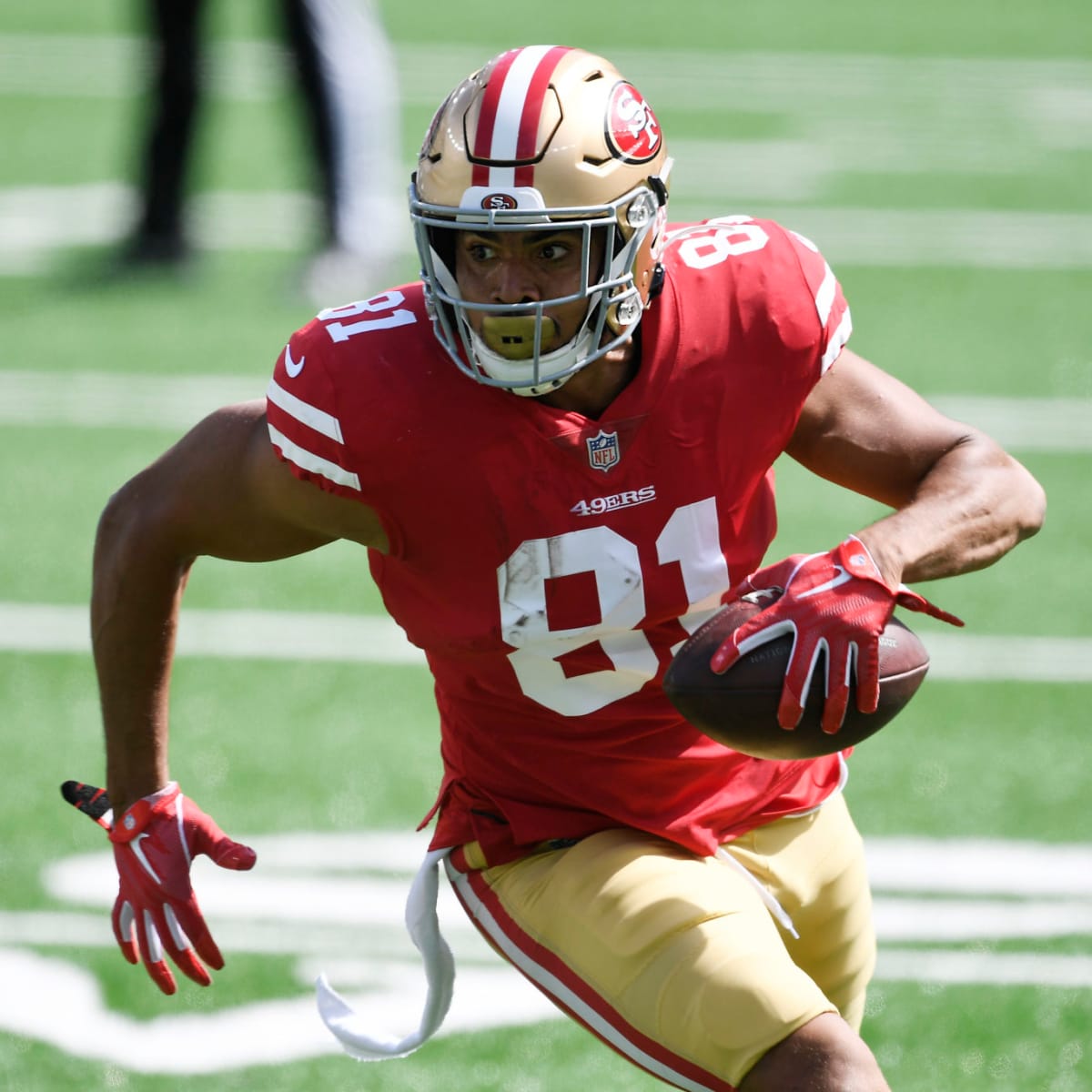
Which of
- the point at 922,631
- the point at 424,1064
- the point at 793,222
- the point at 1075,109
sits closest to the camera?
the point at 424,1064

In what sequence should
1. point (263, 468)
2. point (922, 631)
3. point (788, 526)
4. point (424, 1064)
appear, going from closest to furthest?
point (263, 468), point (424, 1064), point (922, 631), point (788, 526)

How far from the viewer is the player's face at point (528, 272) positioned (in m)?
2.30

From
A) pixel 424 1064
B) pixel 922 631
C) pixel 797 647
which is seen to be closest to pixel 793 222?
pixel 922 631

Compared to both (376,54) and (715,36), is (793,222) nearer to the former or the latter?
(376,54)

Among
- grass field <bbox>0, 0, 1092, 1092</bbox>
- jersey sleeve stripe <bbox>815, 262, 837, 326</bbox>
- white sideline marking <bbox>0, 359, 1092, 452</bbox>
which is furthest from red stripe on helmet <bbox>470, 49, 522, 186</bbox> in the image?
white sideline marking <bbox>0, 359, 1092, 452</bbox>

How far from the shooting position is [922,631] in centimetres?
498

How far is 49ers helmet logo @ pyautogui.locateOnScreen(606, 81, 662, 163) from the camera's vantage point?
2396 millimetres

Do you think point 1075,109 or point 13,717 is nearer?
point 13,717

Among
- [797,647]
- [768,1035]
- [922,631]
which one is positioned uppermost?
[797,647]

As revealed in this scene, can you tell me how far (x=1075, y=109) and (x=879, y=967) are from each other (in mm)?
7798

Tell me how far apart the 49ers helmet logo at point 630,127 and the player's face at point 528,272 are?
14cm

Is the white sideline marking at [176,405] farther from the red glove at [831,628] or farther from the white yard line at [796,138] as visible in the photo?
the red glove at [831,628]

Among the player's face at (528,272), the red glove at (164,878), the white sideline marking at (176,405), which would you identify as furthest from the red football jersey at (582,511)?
the white sideline marking at (176,405)

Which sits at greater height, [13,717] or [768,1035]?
[768,1035]
